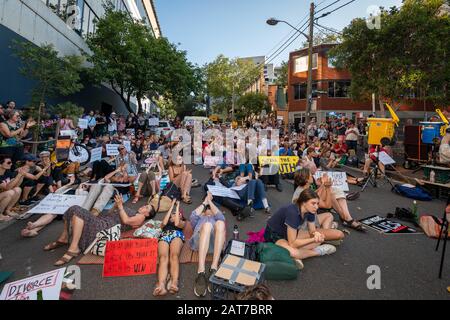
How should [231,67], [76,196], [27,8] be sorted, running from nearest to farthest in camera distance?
[76,196] < [27,8] < [231,67]

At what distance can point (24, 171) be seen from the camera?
5.96 m

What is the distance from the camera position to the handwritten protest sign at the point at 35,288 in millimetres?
2646

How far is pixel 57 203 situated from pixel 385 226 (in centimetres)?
670

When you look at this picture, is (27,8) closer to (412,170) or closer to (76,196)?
(76,196)

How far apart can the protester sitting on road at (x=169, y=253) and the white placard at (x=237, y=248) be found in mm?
777

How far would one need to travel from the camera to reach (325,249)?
4344 millimetres

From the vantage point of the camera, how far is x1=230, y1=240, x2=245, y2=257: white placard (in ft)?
12.4

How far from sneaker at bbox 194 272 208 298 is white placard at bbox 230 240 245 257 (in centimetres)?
56

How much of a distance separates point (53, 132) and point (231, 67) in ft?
161

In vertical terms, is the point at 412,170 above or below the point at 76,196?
above

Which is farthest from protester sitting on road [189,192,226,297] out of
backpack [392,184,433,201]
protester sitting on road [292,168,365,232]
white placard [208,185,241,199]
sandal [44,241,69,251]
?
backpack [392,184,433,201]
